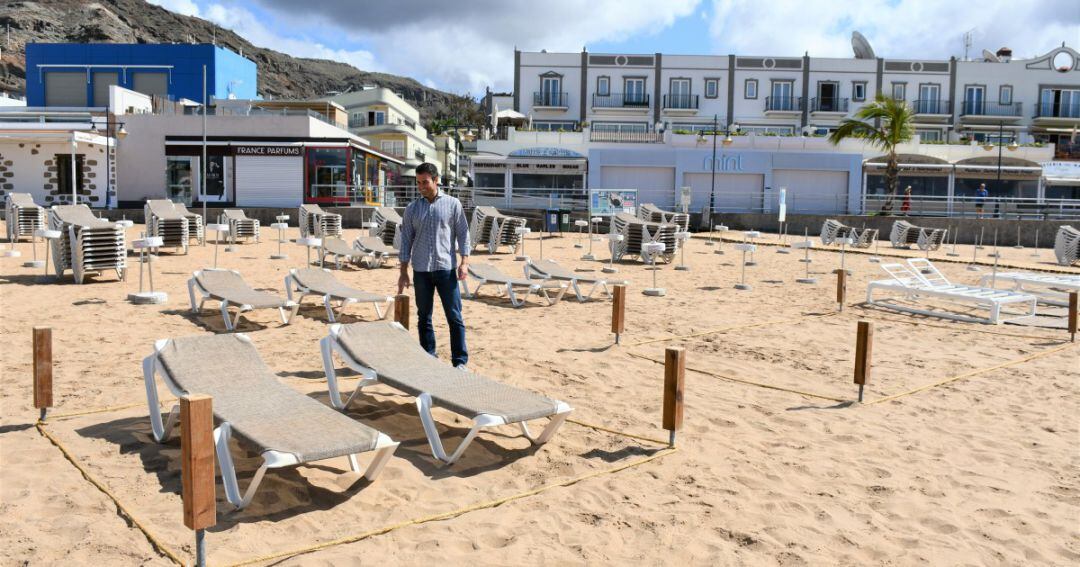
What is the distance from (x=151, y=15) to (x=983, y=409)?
530 feet

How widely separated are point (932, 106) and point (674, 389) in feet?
150

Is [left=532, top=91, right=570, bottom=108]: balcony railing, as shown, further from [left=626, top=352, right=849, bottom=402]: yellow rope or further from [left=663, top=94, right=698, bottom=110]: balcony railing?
[left=626, top=352, right=849, bottom=402]: yellow rope

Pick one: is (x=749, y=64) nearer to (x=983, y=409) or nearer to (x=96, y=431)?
(x=983, y=409)

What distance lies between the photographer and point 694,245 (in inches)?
848

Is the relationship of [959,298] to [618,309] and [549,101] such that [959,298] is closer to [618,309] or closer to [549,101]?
[618,309]

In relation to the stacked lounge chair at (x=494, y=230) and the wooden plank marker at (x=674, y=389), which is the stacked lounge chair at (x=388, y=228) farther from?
the wooden plank marker at (x=674, y=389)

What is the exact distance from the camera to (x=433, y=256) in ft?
19.4

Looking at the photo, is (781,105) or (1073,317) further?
(781,105)

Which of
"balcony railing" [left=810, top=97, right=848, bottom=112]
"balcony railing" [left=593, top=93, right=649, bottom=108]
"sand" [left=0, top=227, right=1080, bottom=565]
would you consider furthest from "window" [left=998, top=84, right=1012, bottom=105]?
"sand" [left=0, top=227, right=1080, bottom=565]

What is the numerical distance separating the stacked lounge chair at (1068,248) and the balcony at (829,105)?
81.8 feet

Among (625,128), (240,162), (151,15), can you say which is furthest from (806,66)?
(151,15)

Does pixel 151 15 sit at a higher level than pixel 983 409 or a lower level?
higher

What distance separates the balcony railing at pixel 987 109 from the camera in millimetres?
43906

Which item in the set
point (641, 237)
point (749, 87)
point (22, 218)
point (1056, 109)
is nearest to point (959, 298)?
point (641, 237)
